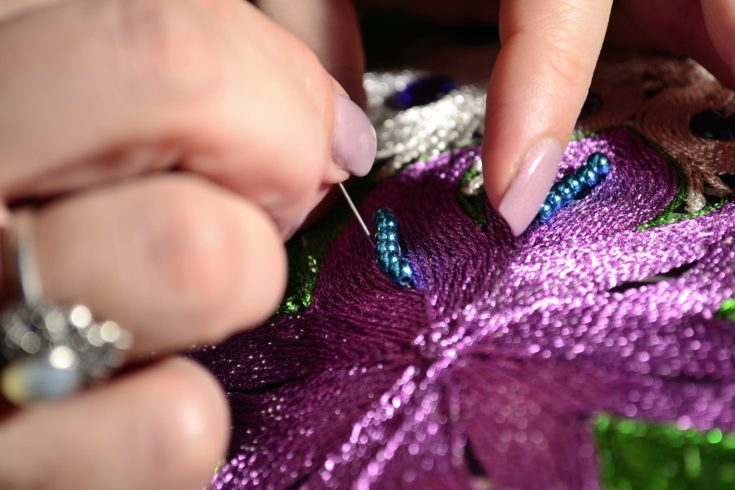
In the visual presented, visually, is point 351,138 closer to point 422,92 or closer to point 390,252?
point 390,252

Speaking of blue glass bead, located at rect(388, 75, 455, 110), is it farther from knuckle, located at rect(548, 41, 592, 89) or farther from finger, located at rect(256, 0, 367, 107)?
knuckle, located at rect(548, 41, 592, 89)

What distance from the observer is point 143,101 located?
40 cm

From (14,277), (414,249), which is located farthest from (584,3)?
(14,277)

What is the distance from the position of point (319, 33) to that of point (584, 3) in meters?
0.28

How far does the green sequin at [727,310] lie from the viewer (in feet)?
1.64

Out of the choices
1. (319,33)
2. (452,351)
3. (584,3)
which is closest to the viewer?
(452,351)

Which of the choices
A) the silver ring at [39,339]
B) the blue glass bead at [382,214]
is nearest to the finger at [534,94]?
the blue glass bead at [382,214]

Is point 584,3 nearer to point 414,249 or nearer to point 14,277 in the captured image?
point 414,249

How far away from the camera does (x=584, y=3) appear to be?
0.64 meters

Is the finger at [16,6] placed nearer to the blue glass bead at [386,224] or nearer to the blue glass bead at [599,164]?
the blue glass bead at [386,224]

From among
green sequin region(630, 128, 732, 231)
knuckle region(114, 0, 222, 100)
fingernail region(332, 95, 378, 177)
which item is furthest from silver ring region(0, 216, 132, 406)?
green sequin region(630, 128, 732, 231)

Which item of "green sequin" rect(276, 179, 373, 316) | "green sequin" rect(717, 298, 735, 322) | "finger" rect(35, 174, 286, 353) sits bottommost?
"green sequin" rect(276, 179, 373, 316)

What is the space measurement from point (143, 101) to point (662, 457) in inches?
14.5

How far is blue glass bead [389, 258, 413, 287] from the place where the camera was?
0.59 meters
